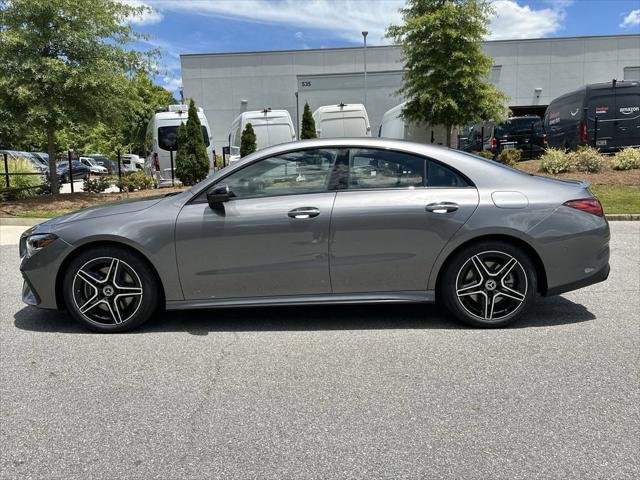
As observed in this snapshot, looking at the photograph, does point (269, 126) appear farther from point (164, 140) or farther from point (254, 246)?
point (254, 246)

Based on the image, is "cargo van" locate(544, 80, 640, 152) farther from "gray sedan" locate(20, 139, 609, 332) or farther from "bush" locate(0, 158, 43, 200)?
"bush" locate(0, 158, 43, 200)

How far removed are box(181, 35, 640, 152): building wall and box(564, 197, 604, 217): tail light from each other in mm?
31322

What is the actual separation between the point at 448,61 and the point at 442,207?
1475cm

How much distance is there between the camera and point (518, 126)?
1986 centimetres

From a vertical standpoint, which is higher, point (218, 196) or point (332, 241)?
point (218, 196)

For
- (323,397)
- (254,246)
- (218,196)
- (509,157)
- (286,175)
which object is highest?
(509,157)

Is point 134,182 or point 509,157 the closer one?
point 134,182

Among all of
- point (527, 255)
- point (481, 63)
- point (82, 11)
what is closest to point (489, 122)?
point (481, 63)

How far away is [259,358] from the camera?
3.93 m

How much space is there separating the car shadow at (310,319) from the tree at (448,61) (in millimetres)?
13569

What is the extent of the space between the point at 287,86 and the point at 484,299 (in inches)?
1302

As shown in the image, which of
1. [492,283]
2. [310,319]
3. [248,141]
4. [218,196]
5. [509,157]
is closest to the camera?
[218,196]

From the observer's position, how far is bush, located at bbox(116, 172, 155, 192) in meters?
15.6

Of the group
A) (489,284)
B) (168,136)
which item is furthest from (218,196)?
(168,136)
